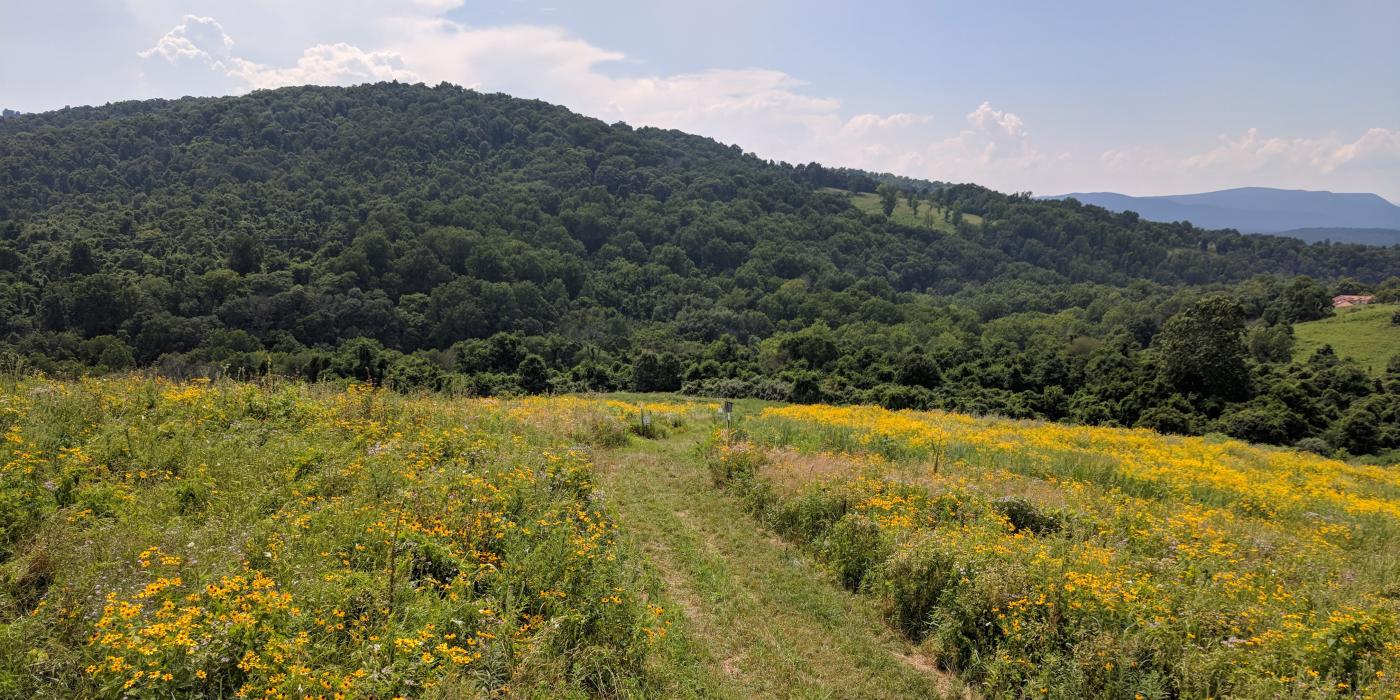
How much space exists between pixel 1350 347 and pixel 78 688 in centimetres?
7802

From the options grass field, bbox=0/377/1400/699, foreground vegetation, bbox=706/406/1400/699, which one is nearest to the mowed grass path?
grass field, bbox=0/377/1400/699

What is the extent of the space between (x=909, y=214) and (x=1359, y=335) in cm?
11319

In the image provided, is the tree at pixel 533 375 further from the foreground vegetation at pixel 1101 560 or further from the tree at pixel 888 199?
the tree at pixel 888 199

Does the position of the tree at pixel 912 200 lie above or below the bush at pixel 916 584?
above

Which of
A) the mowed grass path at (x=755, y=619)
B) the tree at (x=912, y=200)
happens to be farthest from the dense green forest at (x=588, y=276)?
the mowed grass path at (x=755, y=619)

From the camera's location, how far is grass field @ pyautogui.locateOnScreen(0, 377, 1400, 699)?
4094 millimetres

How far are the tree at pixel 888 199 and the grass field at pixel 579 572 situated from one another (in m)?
155

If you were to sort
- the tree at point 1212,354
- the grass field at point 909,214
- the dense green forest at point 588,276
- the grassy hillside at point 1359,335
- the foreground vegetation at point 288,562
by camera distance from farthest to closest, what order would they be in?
the grass field at point 909,214, the grassy hillside at point 1359,335, the dense green forest at point 588,276, the tree at point 1212,354, the foreground vegetation at point 288,562

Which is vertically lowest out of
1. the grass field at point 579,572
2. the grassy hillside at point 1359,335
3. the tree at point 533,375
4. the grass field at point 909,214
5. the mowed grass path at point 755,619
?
the tree at point 533,375

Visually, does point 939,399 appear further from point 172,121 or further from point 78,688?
point 172,121

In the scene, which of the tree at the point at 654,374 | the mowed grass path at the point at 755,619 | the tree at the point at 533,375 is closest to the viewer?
the mowed grass path at the point at 755,619

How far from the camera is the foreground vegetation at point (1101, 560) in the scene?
518 centimetres

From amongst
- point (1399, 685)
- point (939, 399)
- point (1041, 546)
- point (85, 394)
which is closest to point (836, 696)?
point (1041, 546)

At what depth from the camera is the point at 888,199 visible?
162875 millimetres
